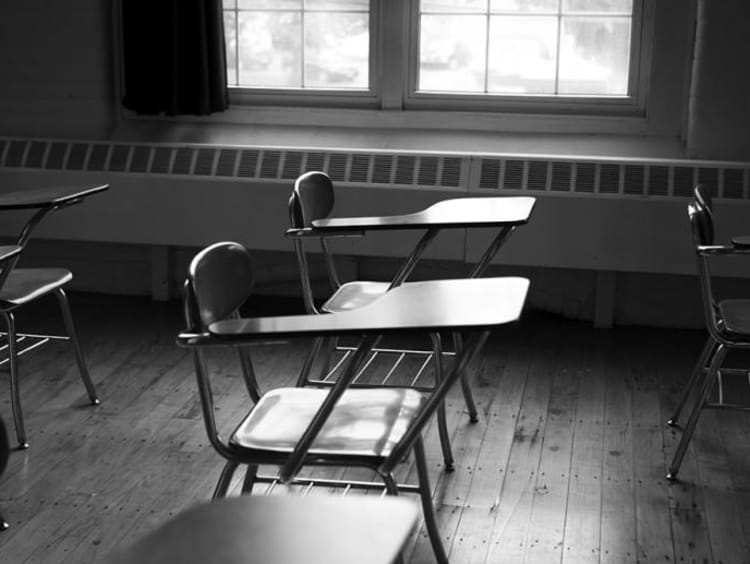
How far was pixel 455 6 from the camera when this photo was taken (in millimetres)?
4941

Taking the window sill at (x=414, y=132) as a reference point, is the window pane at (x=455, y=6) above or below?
above

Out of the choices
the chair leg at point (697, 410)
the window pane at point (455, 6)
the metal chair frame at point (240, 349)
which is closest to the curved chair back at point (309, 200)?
the metal chair frame at point (240, 349)

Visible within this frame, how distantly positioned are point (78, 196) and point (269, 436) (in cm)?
153

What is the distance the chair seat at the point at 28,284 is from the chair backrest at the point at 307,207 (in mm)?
817

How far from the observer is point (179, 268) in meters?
5.22

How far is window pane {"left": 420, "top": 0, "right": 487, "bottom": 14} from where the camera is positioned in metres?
4.91

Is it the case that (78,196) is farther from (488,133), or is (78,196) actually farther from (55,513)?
(488,133)

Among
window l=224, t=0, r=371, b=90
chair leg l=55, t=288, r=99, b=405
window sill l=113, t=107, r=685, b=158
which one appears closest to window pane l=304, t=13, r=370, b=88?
window l=224, t=0, r=371, b=90

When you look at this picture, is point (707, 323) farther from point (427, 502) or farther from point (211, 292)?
point (211, 292)

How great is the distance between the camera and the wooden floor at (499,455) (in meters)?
2.85

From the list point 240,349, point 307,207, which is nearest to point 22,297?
point 307,207

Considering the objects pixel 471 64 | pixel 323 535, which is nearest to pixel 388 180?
pixel 471 64

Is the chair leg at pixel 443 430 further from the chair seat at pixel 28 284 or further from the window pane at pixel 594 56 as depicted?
the window pane at pixel 594 56

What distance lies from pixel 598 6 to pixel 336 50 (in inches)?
46.8
